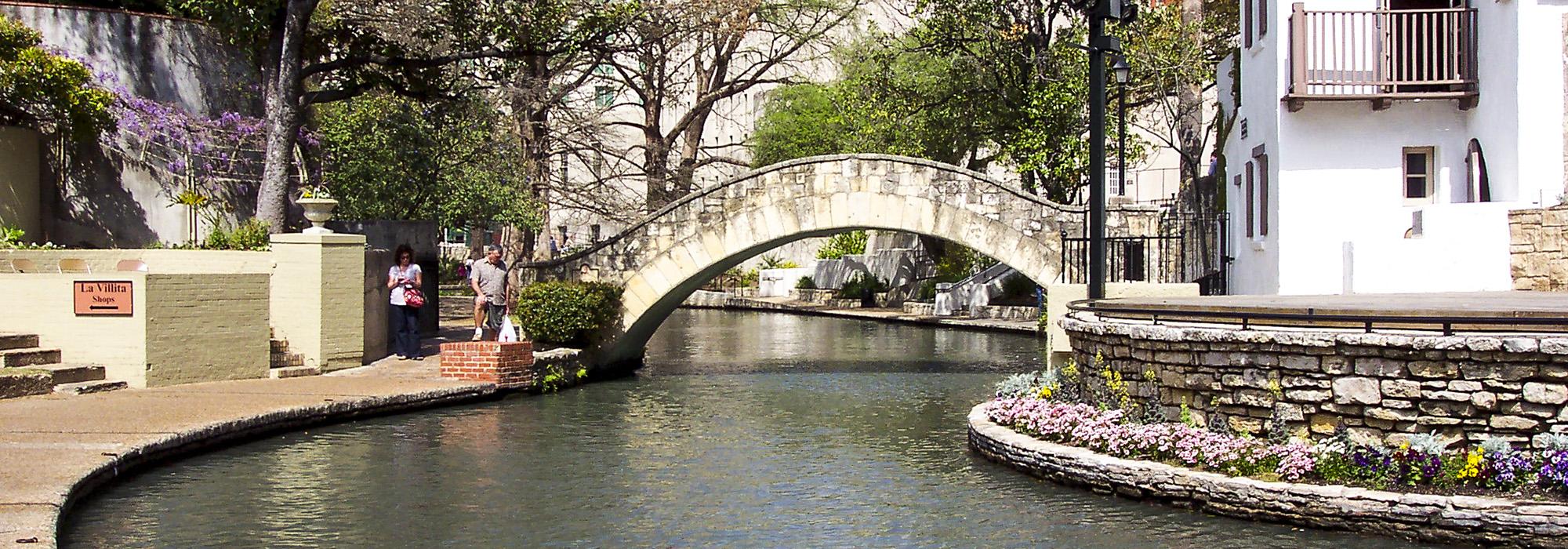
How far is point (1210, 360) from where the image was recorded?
11.0 meters

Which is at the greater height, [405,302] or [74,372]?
[405,302]

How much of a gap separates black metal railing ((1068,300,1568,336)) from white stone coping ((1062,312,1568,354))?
0.07m

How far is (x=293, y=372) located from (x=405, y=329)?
6.65ft

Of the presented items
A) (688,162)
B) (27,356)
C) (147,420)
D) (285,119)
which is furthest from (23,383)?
(688,162)

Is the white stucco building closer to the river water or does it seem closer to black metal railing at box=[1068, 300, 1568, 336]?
the river water

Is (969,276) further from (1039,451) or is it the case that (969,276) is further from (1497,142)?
(1039,451)

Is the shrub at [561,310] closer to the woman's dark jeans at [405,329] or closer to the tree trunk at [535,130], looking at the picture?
the woman's dark jeans at [405,329]

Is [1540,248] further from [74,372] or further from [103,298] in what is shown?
[74,372]

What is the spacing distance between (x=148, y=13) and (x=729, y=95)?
14.3 metres

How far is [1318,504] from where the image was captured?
9.81 meters

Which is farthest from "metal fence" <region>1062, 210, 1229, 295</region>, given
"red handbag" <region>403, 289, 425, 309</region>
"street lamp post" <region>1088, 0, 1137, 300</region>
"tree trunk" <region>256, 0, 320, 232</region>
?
"tree trunk" <region>256, 0, 320, 232</region>

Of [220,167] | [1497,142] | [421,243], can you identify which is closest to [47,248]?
[220,167]

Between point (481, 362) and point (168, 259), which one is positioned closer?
point (481, 362)

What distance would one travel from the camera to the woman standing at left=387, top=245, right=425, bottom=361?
1858 centimetres
